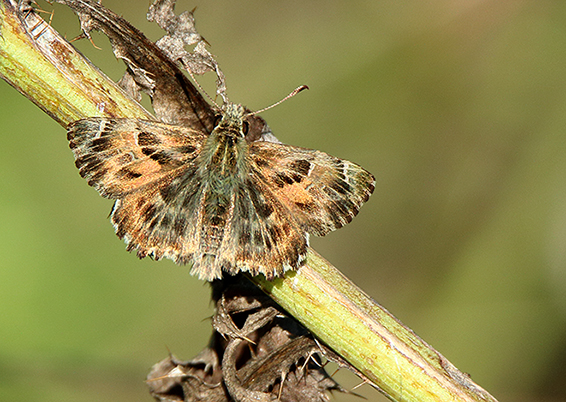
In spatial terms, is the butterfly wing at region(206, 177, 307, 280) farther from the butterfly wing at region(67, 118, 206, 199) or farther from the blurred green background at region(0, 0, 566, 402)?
the blurred green background at region(0, 0, 566, 402)

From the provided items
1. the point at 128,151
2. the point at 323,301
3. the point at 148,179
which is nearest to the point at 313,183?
the point at 323,301

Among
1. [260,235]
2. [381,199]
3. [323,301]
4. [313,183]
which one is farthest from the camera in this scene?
[381,199]

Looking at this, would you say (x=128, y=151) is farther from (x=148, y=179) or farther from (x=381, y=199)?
(x=381, y=199)

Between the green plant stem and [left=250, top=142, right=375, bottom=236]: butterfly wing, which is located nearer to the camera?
the green plant stem

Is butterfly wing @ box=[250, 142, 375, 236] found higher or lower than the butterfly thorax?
lower

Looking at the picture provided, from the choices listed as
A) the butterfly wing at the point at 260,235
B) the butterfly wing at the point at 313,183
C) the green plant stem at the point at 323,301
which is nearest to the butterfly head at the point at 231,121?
the butterfly wing at the point at 313,183

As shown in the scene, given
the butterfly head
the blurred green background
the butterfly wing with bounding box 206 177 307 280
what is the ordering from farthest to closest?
the blurred green background
the butterfly head
the butterfly wing with bounding box 206 177 307 280

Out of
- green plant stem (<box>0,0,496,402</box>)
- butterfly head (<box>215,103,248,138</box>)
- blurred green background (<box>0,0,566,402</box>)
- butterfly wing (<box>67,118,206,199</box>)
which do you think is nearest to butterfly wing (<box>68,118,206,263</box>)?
butterfly wing (<box>67,118,206,199</box>)
